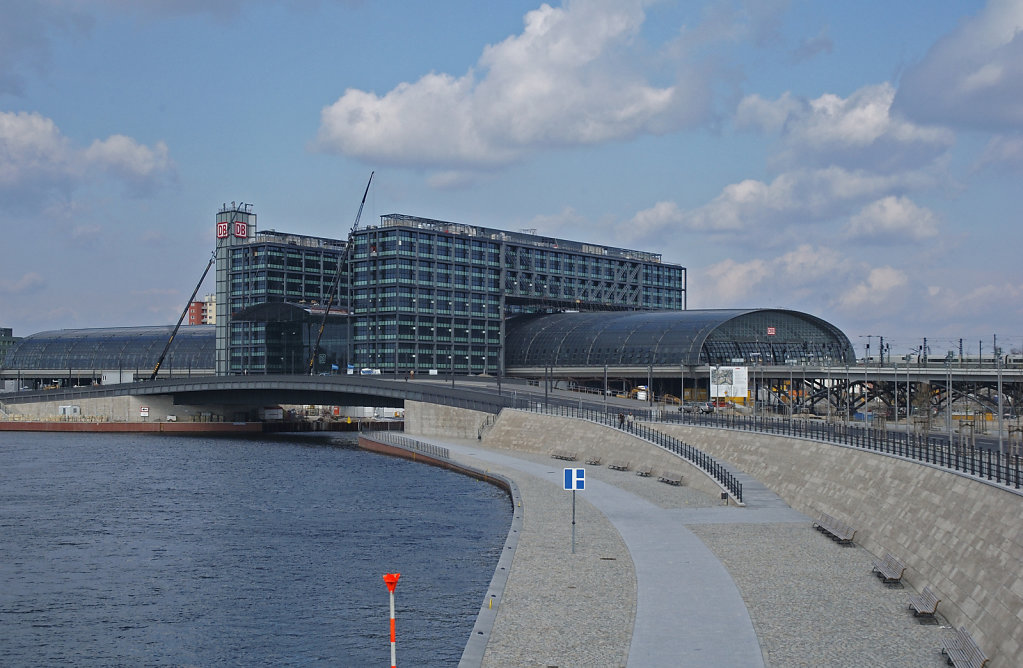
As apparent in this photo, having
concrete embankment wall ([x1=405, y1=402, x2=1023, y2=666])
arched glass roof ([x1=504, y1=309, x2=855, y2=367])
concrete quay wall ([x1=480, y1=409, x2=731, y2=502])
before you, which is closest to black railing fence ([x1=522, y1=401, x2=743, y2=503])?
concrete quay wall ([x1=480, y1=409, x2=731, y2=502])

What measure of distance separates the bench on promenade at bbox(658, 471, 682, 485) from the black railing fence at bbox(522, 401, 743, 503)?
56.3 inches

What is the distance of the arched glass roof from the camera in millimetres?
171750

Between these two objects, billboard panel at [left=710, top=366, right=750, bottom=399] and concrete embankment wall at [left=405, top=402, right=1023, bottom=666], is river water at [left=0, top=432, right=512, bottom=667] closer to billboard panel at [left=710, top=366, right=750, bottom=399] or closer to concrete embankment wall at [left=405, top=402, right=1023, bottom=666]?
concrete embankment wall at [left=405, top=402, right=1023, bottom=666]

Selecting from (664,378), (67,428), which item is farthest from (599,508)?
(67,428)

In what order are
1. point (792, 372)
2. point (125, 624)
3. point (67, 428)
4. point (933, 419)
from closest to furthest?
point (125, 624) < point (933, 419) < point (792, 372) < point (67, 428)

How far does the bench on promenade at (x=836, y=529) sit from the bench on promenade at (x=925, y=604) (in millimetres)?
12165

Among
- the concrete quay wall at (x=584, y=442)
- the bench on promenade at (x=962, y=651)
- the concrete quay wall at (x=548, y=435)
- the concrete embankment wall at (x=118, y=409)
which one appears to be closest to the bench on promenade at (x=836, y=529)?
the concrete quay wall at (x=548, y=435)

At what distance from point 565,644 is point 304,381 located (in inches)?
4782

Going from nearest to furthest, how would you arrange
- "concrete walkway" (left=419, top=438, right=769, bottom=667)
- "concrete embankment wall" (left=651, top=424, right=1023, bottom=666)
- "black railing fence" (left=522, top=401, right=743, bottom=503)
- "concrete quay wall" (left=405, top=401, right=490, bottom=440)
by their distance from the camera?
"concrete walkway" (left=419, top=438, right=769, bottom=667)
"concrete embankment wall" (left=651, top=424, right=1023, bottom=666)
"black railing fence" (left=522, top=401, right=743, bottom=503)
"concrete quay wall" (left=405, top=401, right=490, bottom=440)

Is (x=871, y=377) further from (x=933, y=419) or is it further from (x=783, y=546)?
(x=783, y=546)

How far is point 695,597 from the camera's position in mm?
37875

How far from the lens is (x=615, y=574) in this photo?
42625mm

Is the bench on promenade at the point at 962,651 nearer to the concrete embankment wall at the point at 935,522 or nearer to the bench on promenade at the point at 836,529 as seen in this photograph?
the concrete embankment wall at the point at 935,522

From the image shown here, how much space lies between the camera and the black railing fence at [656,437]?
70.1 meters
